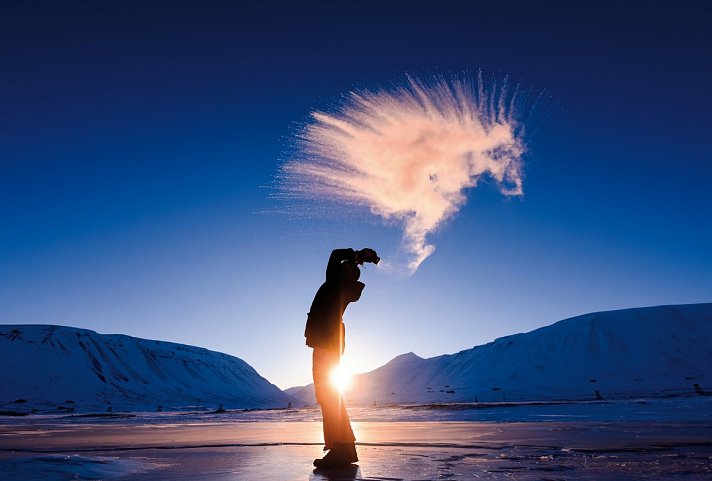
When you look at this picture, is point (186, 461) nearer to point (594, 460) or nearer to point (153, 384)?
point (594, 460)

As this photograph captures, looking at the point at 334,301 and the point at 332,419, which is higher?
the point at 334,301

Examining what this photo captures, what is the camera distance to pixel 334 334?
5.07 meters

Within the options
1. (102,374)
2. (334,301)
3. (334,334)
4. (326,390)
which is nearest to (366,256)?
(334,301)

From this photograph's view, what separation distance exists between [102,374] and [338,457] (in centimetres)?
17062

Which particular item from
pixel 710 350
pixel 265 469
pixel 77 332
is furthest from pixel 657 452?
pixel 77 332

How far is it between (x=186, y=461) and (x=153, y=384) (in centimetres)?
16928

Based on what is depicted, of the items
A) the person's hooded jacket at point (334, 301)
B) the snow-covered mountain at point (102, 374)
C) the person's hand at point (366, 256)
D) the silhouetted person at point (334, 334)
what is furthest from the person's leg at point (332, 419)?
the snow-covered mountain at point (102, 374)

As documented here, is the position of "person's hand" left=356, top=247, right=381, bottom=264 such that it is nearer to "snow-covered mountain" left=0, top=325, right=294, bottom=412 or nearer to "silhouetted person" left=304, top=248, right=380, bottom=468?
"silhouetted person" left=304, top=248, right=380, bottom=468

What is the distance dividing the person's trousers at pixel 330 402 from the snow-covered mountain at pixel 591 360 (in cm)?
9430

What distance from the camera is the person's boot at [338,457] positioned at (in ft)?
15.0

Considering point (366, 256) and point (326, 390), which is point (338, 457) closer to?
point (326, 390)

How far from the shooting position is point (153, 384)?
512 feet

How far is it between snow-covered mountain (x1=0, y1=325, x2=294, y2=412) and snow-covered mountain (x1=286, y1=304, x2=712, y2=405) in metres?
60.8

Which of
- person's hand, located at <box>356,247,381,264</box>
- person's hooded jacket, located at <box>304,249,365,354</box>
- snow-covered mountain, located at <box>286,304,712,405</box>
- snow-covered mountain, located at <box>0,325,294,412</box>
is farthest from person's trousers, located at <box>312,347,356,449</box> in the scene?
snow-covered mountain, located at <box>0,325,294,412</box>
